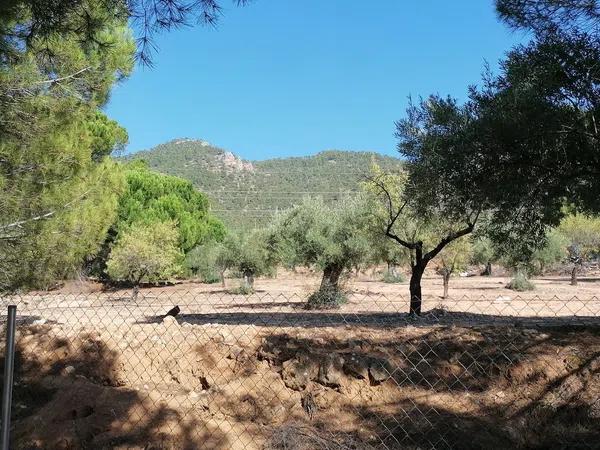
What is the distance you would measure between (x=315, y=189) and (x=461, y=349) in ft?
264

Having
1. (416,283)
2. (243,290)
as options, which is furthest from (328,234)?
(243,290)

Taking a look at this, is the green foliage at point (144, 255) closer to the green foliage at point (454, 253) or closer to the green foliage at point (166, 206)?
the green foliage at point (166, 206)

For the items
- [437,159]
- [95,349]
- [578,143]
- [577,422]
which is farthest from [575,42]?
[95,349]

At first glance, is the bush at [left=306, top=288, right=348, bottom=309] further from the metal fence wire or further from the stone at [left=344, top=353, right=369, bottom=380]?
the stone at [left=344, top=353, right=369, bottom=380]

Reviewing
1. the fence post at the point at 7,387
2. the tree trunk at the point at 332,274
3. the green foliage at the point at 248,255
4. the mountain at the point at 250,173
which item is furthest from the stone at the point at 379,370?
the mountain at the point at 250,173

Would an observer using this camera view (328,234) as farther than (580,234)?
No

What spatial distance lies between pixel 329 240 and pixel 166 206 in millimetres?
19473

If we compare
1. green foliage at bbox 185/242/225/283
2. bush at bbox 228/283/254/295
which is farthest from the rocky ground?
green foliage at bbox 185/242/225/283

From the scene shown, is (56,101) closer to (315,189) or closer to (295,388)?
(295,388)

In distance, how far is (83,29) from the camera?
18.8 feet

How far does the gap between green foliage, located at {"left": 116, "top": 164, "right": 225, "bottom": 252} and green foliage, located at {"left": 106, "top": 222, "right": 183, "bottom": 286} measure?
5930 mm

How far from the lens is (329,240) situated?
22281 millimetres

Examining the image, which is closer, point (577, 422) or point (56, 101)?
point (577, 422)

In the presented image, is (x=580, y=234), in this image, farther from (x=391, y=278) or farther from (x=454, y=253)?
(x=454, y=253)
